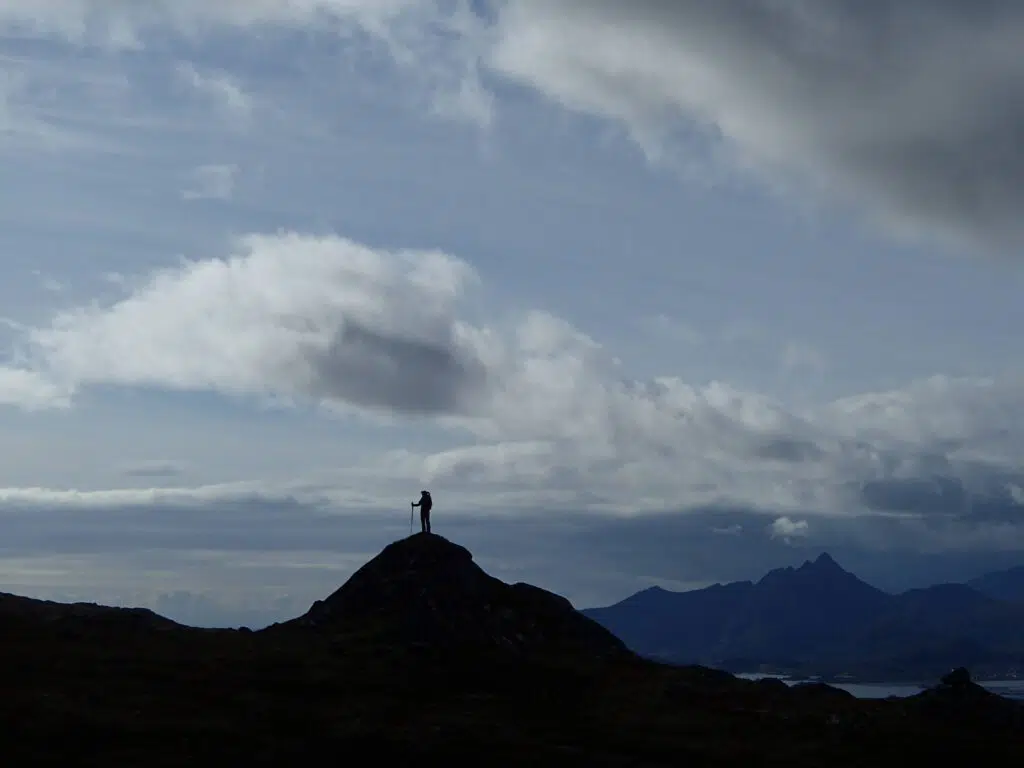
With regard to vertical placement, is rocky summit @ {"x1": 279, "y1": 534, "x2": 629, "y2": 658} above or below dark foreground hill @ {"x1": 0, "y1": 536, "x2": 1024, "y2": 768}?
above

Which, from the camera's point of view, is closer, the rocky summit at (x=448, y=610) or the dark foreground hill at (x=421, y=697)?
the dark foreground hill at (x=421, y=697)

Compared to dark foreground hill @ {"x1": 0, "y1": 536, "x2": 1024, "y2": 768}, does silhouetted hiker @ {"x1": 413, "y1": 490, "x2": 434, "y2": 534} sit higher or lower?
higher

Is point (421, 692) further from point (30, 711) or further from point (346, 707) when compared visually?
point (30, 711)

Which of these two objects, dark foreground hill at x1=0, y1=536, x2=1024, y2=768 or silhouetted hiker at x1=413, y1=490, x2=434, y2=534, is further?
silhouetted hiker at x1=413, y1=490, x2=434, y2=534

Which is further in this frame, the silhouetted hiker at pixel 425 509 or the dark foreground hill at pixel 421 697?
the silhouetted hiker at pixel 425 509

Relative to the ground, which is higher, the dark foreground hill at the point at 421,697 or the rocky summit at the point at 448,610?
the rocky summit at the point at 448,610

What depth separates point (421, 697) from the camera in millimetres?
60938

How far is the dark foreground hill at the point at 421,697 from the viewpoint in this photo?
165ft

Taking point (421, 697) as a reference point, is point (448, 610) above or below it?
above

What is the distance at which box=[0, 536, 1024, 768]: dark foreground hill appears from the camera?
165ft

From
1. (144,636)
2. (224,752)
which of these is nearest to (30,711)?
(224,752)

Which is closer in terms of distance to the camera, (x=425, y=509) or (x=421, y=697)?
(x=421, y=697)

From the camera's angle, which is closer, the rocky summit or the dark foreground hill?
the dark foreground hill

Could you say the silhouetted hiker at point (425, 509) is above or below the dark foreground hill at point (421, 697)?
above
